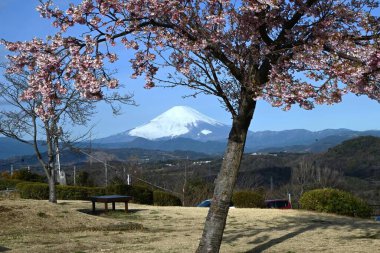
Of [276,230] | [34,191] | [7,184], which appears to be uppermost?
[7,184]

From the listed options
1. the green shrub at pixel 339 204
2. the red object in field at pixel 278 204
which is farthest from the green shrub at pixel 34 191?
the green shrub at pixel 339 204

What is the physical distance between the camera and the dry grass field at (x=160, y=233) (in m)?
11.2

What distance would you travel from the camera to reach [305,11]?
348 inches

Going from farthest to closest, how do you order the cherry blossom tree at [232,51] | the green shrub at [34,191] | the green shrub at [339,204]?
the green shrub at [34,191], the green shrub at [339,204], the cherry blossom tree at [232,51]

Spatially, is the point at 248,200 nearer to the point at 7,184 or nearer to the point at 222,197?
the point at 7,184

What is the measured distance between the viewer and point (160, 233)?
14391 mm

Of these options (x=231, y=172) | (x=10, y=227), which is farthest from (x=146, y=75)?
(x=10, y=227)

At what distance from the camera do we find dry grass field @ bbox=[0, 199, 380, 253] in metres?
11.2

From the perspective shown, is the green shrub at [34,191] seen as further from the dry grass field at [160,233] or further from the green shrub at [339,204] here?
the green shrub at [339,204]

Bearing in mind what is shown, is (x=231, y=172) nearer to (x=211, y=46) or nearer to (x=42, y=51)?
(x=211, y=46)

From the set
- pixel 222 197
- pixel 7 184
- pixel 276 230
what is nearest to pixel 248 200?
pixel 276 230

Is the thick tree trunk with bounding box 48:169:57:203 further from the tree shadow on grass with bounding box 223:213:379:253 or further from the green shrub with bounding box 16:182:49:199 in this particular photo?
the tree shadow on grass with bounding box 223:213:379:253

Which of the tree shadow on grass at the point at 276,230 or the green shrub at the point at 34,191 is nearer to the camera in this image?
the tree shadow on grass at the point at 276,230

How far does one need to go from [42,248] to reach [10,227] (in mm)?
4014
